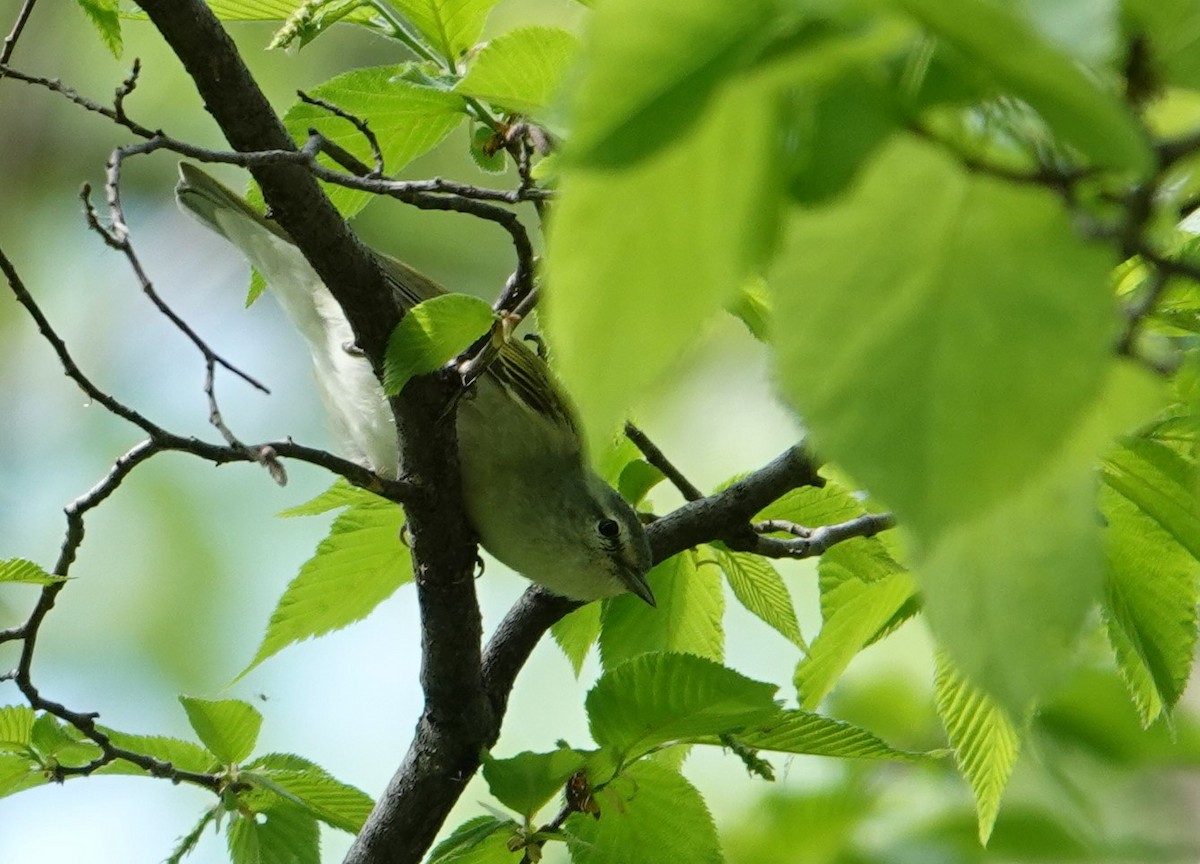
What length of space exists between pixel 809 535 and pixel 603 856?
25.8 inches

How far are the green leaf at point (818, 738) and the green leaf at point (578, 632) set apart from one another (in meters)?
0.66

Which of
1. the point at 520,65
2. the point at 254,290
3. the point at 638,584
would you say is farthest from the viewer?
the point at 638,584

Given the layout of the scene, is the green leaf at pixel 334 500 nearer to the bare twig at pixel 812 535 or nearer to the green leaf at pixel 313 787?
the green leaf at pixel 313 787

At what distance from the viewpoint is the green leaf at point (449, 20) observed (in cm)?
175

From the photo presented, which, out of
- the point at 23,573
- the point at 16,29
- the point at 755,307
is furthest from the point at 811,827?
the point at 16,29

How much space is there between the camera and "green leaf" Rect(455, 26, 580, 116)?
1.28m

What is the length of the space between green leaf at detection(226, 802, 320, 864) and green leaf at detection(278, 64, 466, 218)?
1015mm

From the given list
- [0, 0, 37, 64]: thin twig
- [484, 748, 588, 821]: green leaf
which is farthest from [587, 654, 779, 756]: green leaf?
[0, 0, 37, 64]: thin twig

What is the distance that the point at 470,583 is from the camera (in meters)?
2.18

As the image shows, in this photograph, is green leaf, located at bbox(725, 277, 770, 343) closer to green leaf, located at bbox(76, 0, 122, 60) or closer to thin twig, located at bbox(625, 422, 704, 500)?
thin twig, located at bbox(625, 422, 704, 500)

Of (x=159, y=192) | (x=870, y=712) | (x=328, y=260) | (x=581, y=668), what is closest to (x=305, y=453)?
(x=328, y=260)

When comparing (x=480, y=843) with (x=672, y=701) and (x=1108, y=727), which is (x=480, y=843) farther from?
(x=1108, y=727)

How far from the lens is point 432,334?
5.42 feet

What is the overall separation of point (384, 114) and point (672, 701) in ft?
2.98
